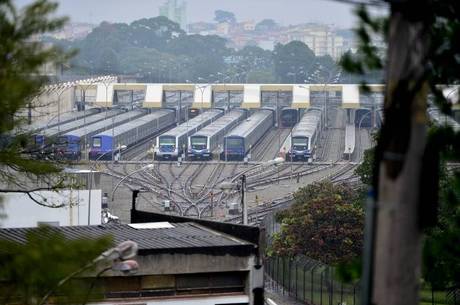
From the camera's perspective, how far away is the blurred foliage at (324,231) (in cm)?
3106

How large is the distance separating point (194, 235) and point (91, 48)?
14210cm

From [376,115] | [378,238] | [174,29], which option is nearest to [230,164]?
[376,115]

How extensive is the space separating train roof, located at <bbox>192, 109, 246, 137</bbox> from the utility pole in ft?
183

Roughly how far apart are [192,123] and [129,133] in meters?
6.20

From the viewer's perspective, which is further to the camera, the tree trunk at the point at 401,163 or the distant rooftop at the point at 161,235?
the distant rooftop at the point at 161,235

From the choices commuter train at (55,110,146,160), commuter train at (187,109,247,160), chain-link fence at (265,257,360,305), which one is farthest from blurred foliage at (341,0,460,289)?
commuter train at (187,109,247,160)

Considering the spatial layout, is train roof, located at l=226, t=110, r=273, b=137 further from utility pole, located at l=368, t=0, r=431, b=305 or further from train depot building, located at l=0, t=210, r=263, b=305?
utility pole, located at l=368, t=0, r=431, b=305

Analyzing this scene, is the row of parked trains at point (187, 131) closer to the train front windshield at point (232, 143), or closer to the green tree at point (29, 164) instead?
the train front windshield at point (232, 143)

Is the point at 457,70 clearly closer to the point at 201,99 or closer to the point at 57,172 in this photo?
the point at 57,172

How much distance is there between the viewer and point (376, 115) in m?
73.8

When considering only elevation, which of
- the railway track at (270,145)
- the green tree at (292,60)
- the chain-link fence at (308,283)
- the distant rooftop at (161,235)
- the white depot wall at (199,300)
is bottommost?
the chain-link fence at (308,283)

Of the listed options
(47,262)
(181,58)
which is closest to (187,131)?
(47,262)

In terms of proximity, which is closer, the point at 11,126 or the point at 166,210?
the point at 11,126

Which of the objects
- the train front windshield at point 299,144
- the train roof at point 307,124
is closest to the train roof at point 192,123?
the train roof at point 307,124
